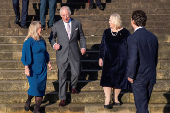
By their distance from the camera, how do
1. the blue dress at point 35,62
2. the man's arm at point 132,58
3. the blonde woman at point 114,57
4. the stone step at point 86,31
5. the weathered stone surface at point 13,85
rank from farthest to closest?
the stone step at point 86,31, the weathered stone surface at point 13,85, the blonde woman at point 114,57, the blue dress at point 35,62, the man's arm at point 132,58

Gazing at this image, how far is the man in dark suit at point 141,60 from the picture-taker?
14.1 ft

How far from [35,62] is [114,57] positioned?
151cm

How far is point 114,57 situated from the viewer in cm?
563

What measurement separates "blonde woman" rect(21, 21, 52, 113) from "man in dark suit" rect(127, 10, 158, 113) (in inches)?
72.4

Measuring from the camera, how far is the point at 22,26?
8.98 meters

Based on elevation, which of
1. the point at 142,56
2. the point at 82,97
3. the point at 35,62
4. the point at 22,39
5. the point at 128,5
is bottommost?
the point at 82,97

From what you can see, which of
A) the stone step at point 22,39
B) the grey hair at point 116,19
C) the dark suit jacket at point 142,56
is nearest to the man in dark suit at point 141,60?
the dark suit jacket at point 142,56

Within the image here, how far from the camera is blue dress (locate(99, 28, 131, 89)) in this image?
5.59 metres

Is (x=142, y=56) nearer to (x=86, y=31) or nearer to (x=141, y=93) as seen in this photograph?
(x=141, y=93)

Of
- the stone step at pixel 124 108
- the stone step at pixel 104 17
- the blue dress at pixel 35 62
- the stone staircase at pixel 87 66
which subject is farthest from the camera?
the stone step at pixel 104 17

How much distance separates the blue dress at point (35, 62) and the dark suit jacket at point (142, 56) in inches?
72.5

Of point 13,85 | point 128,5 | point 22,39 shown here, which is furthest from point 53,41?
point 128,5

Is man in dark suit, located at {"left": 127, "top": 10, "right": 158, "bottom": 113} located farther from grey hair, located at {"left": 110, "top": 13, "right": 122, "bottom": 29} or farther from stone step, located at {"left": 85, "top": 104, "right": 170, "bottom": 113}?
stone step, located at {"left": 85, "top": 104, "right": 170, "bottom": 113}

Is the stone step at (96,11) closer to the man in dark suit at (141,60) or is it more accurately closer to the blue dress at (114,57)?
the blue dress at (114,57)
